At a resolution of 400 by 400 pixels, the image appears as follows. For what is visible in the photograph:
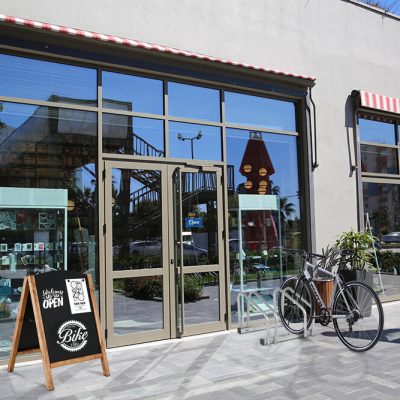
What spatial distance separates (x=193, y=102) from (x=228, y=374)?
378 centimetres

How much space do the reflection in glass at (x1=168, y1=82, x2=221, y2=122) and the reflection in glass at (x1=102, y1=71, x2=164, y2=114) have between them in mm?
188

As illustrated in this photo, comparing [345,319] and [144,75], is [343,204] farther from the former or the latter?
[144,75]

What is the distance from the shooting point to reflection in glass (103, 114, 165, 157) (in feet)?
20.0

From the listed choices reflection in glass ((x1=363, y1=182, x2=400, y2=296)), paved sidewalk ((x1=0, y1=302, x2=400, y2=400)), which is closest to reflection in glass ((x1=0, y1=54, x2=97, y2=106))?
paved sidewalk ((x1=0, y1=302, x2=400, y2=400))

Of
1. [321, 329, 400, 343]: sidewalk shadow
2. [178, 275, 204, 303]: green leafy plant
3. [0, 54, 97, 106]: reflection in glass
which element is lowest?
[321, 329, 400, 343]: sidewalk shadow

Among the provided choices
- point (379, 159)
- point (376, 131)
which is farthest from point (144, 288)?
point (376, 131)

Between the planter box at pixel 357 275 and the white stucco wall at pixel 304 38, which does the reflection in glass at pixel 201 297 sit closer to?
the planter box at pixel 357 275

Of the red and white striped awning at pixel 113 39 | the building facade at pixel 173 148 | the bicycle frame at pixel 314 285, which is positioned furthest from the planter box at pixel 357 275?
the red and white striped awning at pixel 113 39

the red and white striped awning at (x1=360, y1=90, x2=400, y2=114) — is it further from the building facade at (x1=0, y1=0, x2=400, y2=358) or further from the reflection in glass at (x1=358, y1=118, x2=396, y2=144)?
the reflection in glass at (x1=358, y1=118, x2=396, y2=144)

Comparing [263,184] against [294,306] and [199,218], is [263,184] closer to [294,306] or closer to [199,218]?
[199,218]

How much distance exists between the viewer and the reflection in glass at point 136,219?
19.6 feet

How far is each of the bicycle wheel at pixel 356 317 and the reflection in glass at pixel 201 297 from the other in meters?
1.70

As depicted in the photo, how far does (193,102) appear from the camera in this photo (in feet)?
22.4

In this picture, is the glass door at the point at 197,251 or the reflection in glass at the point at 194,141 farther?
the reflection in glass at the point at 194,141
